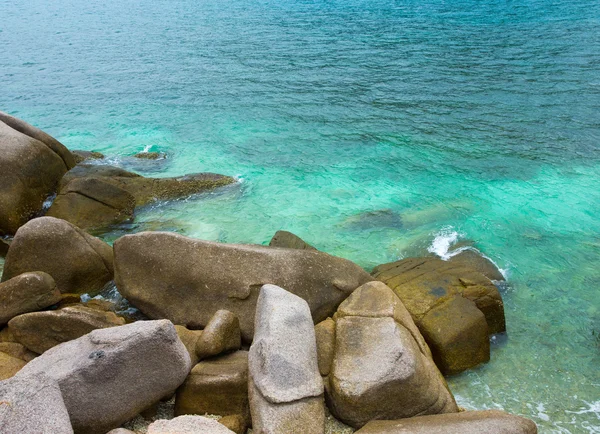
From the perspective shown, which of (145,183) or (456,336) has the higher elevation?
(456,336)

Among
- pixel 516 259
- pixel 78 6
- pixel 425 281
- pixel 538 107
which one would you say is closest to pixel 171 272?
pixel 425 281

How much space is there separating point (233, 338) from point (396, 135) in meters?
12.7

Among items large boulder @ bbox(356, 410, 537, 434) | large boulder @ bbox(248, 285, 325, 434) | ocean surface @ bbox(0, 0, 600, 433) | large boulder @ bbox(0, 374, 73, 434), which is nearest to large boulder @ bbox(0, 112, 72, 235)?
ocean surface @ bbox(0, 0, 600, 433)

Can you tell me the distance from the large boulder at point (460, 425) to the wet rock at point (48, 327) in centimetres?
438

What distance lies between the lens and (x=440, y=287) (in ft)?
32.4

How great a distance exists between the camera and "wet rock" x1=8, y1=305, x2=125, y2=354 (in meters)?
8.01

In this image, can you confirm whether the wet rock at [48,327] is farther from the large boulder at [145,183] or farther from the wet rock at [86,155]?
the wet rock at [86,155]

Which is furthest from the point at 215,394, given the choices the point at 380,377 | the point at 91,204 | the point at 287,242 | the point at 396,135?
the point at 396,135

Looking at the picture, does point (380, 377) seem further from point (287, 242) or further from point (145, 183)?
point (145, 183)

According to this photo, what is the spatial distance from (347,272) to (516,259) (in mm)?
4952

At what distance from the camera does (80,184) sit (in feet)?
45.2

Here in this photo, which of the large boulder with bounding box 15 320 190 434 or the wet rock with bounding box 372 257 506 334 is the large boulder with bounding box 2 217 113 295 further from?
the wet rock with bounding box 372 257 506 334

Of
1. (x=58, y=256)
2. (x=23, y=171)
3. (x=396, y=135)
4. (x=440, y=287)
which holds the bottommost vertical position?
(x=396, y=135)

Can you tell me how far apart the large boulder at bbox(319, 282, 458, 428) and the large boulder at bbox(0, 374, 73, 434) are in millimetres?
3191
